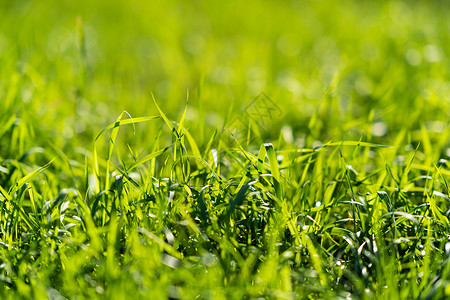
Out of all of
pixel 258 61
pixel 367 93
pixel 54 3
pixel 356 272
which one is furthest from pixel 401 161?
pixel 54 3

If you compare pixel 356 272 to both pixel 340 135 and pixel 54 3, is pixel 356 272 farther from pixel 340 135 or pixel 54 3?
pixel 54 3

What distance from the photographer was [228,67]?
3.79 meters

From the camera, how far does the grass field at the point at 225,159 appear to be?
4.99 feet

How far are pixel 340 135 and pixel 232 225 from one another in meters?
1.05

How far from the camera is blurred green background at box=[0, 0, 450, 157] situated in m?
2.67

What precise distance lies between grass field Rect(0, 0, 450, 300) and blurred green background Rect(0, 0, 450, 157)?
2 centimetres

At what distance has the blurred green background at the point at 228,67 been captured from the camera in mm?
2670

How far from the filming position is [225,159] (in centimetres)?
216

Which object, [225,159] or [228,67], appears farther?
[228,67]

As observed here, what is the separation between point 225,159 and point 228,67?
176cm

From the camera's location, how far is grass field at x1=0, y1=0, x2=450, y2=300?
152 centimetres

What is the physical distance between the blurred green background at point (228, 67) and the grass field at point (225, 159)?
0.02 metres

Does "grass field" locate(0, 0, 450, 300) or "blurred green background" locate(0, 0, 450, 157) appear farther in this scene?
"blurred green background" locate(0, 0, 450, 157)

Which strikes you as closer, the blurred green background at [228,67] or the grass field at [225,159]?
the grass field at [225,159]
